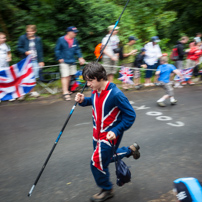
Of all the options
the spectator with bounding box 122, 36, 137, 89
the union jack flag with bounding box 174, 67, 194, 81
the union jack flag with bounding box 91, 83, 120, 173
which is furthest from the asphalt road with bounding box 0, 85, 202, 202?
the union jack flag with bounding box 174, 67, 194, 81

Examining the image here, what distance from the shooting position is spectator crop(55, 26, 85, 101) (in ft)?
26.3

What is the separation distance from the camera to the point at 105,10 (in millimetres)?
11500

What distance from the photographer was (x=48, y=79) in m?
8.90

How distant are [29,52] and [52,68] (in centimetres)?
178

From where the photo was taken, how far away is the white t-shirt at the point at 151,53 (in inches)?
367

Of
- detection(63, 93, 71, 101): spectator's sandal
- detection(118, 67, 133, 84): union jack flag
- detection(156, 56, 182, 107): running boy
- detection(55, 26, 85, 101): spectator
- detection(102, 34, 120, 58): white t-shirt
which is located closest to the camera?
detection(156, 56, 182, 107): running boy

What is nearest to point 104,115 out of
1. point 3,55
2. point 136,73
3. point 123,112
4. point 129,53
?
point 123,112

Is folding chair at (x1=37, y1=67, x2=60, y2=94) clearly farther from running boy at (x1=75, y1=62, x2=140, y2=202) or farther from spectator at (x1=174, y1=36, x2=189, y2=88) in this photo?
running boy at (x1=75, y1=62, x2=140, y2=202)

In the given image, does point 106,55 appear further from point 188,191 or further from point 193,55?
point 188,191

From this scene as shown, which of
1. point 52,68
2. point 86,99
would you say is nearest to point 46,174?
point 86,99

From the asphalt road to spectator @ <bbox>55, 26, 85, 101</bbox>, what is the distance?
2.04 ft

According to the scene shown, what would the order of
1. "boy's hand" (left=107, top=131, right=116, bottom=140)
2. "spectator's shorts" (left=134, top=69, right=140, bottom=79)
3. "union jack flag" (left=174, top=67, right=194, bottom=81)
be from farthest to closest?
"union jack flag" (left=174, top=67, right=194, bottom=81)
"spectator's shorts" (left=134, top=69, right=140, bottom=79)
"boy's hand" (left=107, top=131, right=116, bottom=140)

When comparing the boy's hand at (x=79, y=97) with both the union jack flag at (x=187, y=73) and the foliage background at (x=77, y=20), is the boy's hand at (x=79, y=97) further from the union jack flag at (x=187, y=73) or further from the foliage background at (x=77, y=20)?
the union jack flag at (x=187, y=73)

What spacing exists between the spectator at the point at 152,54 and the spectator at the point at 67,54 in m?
2.51
